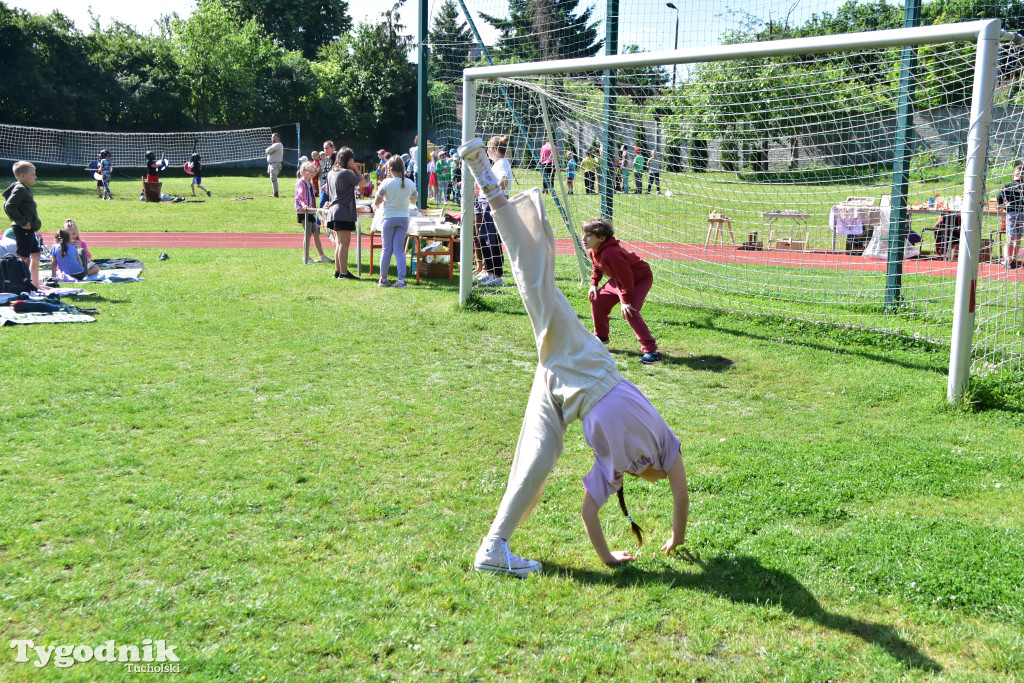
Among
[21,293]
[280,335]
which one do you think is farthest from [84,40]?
[280,335]

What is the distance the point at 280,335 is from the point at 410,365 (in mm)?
1947

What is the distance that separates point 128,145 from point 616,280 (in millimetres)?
39672

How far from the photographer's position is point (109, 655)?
11.7ft

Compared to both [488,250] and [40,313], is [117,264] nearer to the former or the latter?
[40,313]

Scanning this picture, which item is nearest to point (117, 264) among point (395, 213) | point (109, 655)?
point (395, 213)

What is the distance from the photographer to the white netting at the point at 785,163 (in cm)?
852

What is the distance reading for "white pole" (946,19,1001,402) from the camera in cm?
698

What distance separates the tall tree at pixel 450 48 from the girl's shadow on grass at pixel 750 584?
13801mm

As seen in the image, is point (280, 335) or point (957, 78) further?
point (280, 335)

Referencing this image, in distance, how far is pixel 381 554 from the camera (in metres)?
4.54

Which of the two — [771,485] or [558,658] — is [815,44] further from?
[558,658]

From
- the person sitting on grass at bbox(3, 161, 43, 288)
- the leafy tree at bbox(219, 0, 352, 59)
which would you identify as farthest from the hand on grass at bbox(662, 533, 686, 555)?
the leafy tree at bbox(219, 0, 352, 59)

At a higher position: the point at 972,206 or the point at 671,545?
the point at 972,206

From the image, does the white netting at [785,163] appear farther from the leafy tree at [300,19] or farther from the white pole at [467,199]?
the leafy tree at [300,19]
